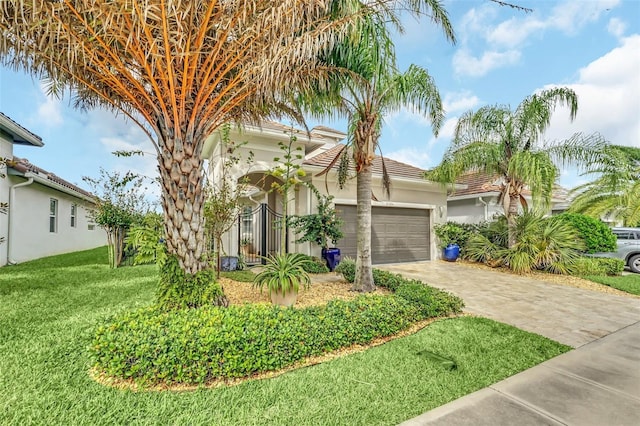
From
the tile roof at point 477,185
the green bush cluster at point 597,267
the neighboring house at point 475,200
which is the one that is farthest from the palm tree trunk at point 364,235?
the tile roof at point 477,185

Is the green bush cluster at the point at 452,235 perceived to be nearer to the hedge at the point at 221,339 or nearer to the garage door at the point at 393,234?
the garage door at the point at 393,234

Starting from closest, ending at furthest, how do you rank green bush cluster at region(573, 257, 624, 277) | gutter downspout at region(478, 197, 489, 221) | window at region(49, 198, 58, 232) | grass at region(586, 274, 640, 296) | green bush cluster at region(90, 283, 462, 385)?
green bush cluster at region(90, 283, 462, 385) → grass at region(586, 274, 640, 296) → green bush cluster at region(573, 257, 624, 277) → window at region(49, 198, 58, 232) → gutter downspout at region(478, 197, 489, 221)

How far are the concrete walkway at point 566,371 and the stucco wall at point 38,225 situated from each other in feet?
52.6

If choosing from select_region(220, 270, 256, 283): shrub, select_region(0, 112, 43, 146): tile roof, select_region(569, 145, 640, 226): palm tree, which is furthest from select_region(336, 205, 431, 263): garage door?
select_region(0, 112, 43, 146): tile roof

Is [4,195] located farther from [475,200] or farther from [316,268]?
[475,200]

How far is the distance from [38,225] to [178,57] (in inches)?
562

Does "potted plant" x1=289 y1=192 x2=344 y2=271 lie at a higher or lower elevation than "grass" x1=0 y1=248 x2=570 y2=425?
higher

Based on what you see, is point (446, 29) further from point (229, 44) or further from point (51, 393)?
point (51, 393)

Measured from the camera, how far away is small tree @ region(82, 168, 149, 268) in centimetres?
1092

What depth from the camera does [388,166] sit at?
14.3 metres

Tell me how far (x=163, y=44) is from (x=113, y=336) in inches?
161

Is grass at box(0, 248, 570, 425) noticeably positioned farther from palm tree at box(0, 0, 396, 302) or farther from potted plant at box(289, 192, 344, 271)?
potted plant at box(289, 192, 344, 271)

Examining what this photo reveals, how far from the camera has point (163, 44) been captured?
4.34 m

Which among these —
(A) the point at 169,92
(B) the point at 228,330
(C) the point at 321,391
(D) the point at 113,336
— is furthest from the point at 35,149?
(C) the point at 321,391
